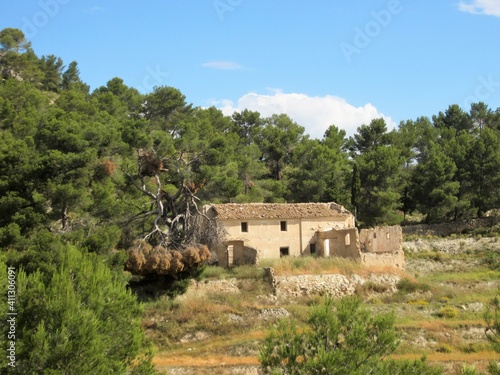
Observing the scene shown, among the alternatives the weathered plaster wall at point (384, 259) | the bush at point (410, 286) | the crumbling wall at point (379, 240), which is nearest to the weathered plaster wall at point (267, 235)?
the weathered plaster wall at point (384, 259)

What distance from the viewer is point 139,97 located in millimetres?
62406

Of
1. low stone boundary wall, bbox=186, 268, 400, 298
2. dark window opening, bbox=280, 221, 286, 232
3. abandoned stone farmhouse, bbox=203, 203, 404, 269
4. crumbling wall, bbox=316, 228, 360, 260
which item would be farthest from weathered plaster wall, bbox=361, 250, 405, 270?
dark window opening, bbox=280, 221, 286, 232

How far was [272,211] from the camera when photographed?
3631 cm

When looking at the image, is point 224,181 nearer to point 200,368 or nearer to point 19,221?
point 19,221

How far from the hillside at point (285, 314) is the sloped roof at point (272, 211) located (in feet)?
10.9

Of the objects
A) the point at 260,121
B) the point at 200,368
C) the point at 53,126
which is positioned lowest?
the point at 200,368

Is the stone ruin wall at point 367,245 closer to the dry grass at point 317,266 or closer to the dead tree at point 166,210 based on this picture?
the dry grass at point 317,266

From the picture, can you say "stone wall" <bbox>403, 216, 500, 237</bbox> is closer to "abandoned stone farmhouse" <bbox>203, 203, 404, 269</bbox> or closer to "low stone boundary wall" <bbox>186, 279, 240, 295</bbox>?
"abandoned stone farmhouse" <bbox>203, 203, 404, 269</bbox>

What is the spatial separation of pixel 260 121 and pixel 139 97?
525 inches

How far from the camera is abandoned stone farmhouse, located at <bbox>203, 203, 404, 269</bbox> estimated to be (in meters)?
34.8

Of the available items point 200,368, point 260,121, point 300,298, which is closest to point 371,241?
point 300,298

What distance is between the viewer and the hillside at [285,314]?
25016 millimetres

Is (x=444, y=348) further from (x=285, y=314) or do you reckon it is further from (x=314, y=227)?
(x=314, y=227)

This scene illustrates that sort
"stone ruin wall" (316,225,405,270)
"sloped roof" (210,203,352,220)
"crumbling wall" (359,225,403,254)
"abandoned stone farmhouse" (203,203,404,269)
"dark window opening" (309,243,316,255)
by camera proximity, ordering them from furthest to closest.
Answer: "crumbling wall" (359,225,403,254) < "dark window opening" (309,243,316,255) < "stone ruin wall" (316,225,405,270) < "sloped roof" (210,203,352,220) < "abandoned stone farmhouse" (203,203,404,269)
